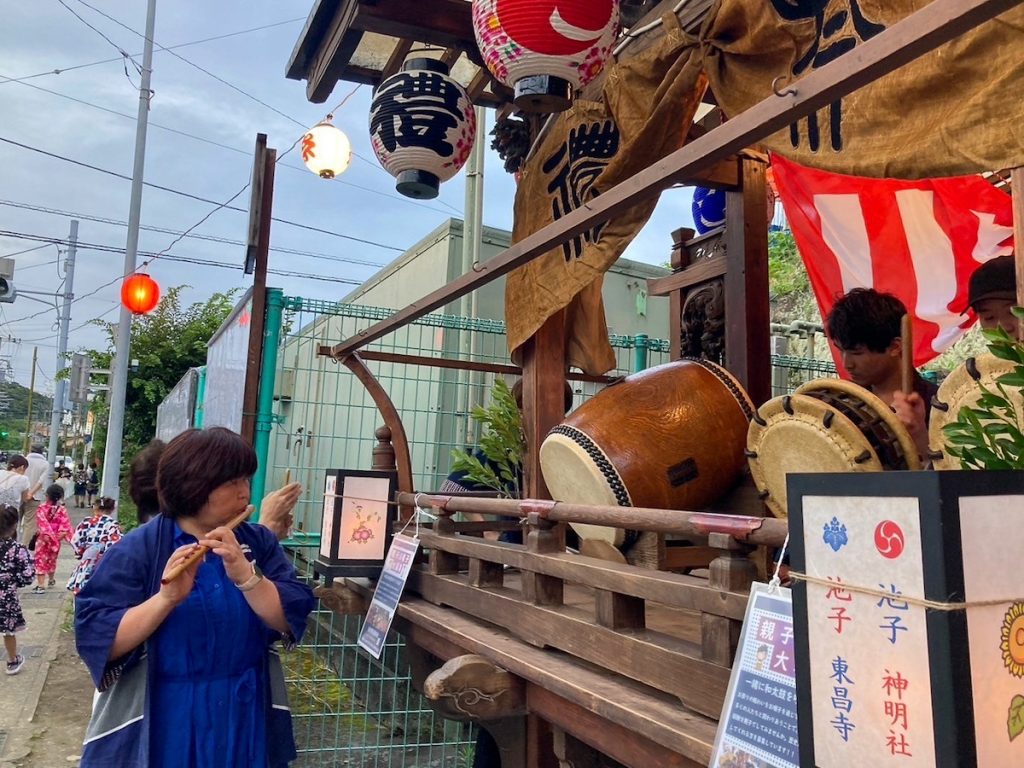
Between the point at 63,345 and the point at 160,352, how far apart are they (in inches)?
375

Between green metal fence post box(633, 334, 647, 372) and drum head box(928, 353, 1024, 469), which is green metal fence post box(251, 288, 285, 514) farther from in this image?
drum head box(928, 353, 1024, 469)

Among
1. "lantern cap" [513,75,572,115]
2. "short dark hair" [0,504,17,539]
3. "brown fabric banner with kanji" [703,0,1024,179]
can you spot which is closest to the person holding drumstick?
"brown fabric banner with kanji" [703,0,1024,179]

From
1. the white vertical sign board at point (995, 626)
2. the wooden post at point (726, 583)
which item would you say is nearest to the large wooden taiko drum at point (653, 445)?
the wooden post at point (726, 583)

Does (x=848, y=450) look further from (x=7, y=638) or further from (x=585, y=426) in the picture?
(x=7, y=638)

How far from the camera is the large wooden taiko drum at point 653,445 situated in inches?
112

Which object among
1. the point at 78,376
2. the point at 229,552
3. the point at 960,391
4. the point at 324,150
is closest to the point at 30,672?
the point at 324,150

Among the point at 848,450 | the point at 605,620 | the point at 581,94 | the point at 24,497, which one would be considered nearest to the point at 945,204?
the point at 581,94

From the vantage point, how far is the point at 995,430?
114cm

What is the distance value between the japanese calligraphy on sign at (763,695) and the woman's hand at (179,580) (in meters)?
1.51

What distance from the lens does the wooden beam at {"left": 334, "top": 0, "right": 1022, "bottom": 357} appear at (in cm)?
112

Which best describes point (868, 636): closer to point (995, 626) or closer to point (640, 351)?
point (995, 626)

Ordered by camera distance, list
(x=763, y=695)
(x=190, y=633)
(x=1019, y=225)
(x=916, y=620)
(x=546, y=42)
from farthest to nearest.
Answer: (x=546, y=42) → (x=190, y=633) → (x=1019, y=225) → (x=763, y=695) → (x=916, y=620)

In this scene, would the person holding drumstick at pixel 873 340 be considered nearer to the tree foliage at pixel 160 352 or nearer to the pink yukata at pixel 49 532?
the pink yukata at pixel 49 532

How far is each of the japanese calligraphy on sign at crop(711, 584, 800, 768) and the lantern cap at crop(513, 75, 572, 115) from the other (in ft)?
7.66
